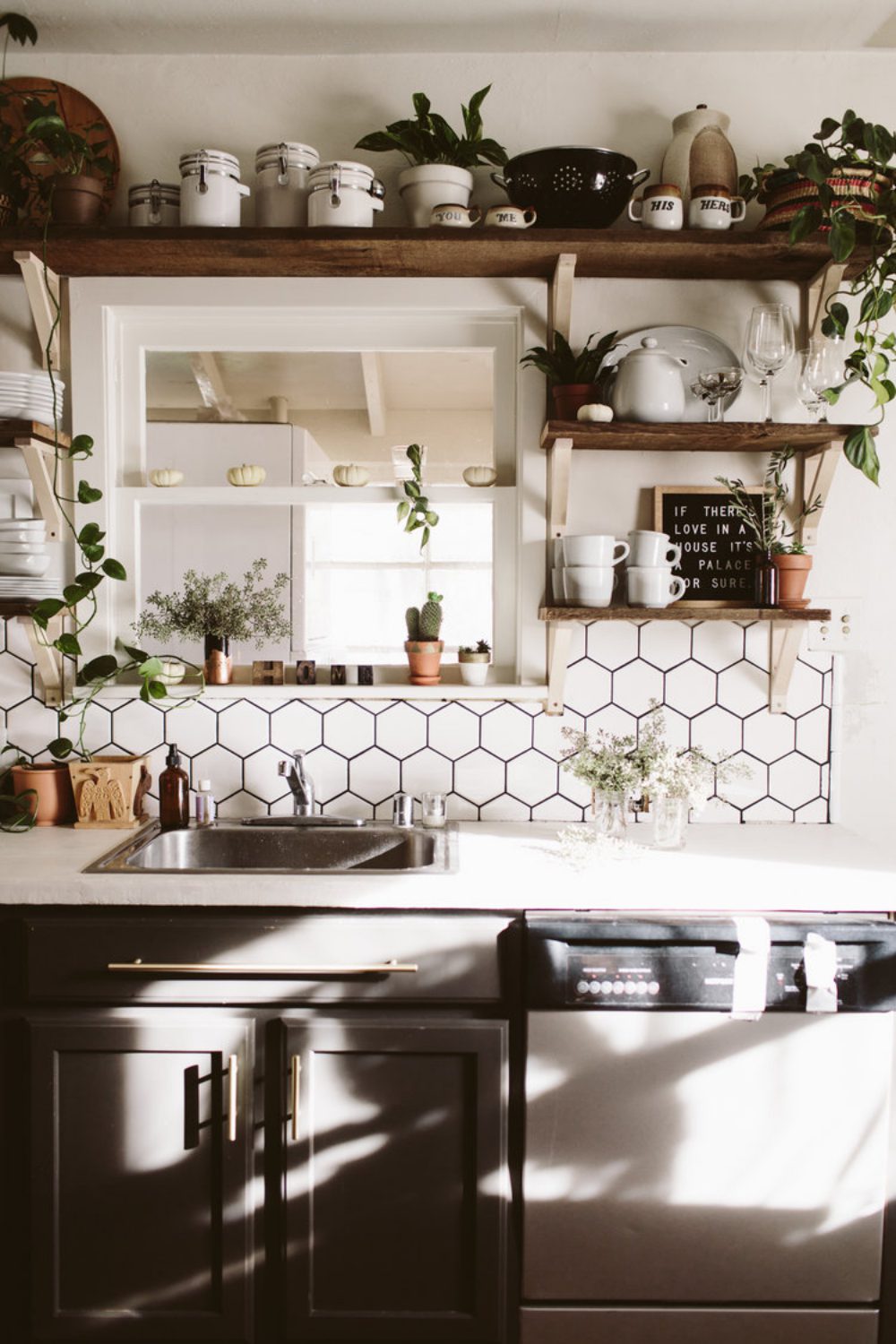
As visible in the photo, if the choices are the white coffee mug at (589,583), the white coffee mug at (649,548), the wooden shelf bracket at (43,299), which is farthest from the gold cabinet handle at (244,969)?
the wooden shelf bracket at (43,299)

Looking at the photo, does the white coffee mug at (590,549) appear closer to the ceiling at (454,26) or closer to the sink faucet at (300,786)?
the sink faucet at (300,786)

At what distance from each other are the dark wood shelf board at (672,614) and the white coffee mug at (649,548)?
10 cm

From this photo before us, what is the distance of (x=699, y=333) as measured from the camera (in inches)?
90.0

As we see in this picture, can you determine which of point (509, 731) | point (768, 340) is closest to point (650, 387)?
point (768, 340)

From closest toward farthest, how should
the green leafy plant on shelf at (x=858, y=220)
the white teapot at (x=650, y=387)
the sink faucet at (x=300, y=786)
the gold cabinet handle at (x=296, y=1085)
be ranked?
the gold cabinet handle at (x=296, y=1085) → the green leafy plant on shelf at (x=858, y=220) → the white teapot at (x=650, y=387) → the sink faucet at (x=300, y=786)

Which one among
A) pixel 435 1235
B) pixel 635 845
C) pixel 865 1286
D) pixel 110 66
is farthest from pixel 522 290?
pixel 865 1286

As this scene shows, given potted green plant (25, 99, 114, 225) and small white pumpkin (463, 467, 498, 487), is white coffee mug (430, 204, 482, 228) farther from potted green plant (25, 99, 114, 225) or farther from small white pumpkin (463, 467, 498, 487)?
potted green plant (25, 99, 114, 225)

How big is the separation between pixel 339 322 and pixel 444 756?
1.09 m

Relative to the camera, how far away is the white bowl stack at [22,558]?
7.10 ft

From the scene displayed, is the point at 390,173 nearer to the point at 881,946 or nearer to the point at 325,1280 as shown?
the point at 881,946

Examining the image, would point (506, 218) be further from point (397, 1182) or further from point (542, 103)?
point (397, 1182)

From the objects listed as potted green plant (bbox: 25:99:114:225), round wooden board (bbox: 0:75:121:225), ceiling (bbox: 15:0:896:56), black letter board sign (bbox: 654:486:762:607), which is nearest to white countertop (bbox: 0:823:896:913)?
black letter board sign (bbox: 654:486:762:607)

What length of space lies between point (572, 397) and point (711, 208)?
1.63 feet

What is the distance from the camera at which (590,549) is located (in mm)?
2100
